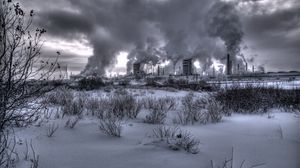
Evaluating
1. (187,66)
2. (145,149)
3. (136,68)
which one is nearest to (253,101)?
(145,149)

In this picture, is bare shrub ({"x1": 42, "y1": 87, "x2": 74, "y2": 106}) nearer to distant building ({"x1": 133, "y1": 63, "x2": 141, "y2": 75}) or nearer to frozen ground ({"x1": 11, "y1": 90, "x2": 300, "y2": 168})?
frozen ground ({"x1": 11, "y1": 90, "x2": 300, "y2": 168})

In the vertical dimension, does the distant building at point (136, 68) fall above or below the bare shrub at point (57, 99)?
above

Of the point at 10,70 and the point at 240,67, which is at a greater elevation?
the point at 240,67

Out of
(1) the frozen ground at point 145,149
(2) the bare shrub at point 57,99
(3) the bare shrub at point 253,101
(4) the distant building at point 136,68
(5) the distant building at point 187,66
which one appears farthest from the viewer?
(4) the distant building at point 136,68

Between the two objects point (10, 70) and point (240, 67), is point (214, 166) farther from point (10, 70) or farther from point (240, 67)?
point (240, 67)

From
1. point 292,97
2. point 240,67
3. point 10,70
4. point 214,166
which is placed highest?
point 240,67

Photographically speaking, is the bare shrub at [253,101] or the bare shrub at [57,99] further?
the bare shrub at [57,99]

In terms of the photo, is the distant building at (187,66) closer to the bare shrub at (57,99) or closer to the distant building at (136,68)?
the distant building at (136,68)

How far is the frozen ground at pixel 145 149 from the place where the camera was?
2533mm

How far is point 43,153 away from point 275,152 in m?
2.73

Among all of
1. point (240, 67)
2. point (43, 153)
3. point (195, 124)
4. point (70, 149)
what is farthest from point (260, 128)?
point (240, 67)

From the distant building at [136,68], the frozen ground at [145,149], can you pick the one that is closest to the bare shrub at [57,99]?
the frozen ground at [145,149]

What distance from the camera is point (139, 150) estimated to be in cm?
288

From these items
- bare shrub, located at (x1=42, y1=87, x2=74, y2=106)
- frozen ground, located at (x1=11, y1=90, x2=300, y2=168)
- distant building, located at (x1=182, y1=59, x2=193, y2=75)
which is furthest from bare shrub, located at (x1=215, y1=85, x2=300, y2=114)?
distant building, located at (x1=182, y1=59, x2=193, y2=75)
